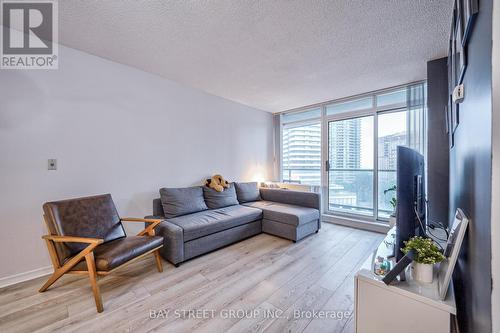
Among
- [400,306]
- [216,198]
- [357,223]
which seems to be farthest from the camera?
[357,223]

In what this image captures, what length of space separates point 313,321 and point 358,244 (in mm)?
1753

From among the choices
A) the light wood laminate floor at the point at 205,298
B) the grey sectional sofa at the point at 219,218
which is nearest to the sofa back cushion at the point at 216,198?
the grey sectional sofa at the point at 219,218

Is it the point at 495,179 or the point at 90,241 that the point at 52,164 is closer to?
the point at 90,241

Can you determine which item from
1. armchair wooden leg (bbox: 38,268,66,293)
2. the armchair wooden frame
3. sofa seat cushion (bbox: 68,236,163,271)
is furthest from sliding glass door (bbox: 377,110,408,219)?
armchair wooden leg (bbox: 38,268,66,293)

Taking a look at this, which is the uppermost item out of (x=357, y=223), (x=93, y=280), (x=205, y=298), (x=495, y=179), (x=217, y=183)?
(x=495, y=179)

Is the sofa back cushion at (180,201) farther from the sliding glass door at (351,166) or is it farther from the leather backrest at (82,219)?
the sliding glass door at (351,166)

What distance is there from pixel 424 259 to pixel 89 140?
3.27 m

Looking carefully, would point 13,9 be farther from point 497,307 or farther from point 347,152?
point 347,152

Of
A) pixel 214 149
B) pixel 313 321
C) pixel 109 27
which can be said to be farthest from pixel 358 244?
pixel 109 27

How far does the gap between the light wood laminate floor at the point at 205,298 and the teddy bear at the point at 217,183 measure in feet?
3.85

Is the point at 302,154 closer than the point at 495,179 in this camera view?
No

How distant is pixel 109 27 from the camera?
74.9 inches

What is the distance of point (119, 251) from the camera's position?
174 centimetres

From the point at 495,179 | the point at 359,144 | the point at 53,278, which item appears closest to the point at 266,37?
the point at 495,179
